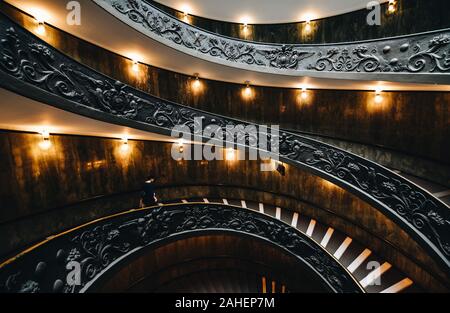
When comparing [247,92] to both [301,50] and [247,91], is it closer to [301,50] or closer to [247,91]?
[247,91]

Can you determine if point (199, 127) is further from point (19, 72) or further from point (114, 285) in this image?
point (114, 285)

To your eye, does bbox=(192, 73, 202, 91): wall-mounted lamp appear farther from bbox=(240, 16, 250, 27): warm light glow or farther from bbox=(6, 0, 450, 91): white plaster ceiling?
bbox=(240, 16, 250, 27): warm light glow

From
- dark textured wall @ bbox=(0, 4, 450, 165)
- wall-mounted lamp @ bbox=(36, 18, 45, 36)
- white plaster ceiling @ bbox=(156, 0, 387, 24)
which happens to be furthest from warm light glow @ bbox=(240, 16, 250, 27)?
wall-mounted lamp @ bbox=(36, 18, 45, 36)

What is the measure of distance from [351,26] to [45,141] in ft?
39.6

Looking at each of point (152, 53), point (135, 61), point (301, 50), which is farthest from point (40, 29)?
point (301, 50)

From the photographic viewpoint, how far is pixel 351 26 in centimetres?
980

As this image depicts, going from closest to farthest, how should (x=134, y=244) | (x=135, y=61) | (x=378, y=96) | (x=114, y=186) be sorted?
1. (x=134, y=244)
2. (x=114, y=186)
3. (x=135, y=61)
4. (x=378, y=96)

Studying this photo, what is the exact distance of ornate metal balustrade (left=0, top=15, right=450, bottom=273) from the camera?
3.73 meters

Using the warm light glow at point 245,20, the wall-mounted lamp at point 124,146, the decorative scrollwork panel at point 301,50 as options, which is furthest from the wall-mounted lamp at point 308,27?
the wall-mounted lamp at point 124,146

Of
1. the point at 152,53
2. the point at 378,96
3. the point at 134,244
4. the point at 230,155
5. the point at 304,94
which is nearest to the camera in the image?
the point at 134,244

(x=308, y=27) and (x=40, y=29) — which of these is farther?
(x=308, y=27)

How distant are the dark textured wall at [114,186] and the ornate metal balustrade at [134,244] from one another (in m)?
2.44

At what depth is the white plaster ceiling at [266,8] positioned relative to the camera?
955cm
